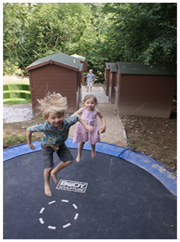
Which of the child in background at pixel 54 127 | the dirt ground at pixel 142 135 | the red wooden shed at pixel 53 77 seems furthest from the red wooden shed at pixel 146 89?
the child in background at pixel 54 127

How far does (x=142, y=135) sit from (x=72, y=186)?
8.70 ft

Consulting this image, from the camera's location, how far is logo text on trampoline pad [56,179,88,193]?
8.23 feet

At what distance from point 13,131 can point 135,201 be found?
377 cm

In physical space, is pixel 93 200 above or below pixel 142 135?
below

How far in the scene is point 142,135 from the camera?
Answer: 4.60 m

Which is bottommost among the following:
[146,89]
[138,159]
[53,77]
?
[138,159]

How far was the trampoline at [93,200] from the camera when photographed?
1.93 m

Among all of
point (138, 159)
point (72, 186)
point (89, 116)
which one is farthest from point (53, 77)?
point (72, 186)

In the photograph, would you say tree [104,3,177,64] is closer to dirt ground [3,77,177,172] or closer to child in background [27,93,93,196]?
dirt ground [3,77,177,172]

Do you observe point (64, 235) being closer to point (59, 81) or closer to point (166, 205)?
point (166, 205)

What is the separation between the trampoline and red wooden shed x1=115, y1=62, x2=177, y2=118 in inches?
109

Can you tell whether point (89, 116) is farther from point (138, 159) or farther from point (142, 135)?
point (142, 135)

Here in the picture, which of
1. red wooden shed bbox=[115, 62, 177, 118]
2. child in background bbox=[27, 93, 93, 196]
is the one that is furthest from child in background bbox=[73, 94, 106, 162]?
red wooden shed bbox=[115, 62, 177, 118]

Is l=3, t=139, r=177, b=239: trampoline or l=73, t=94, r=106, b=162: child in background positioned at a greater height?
l=73, t=94, r=106, b=162: child in background
